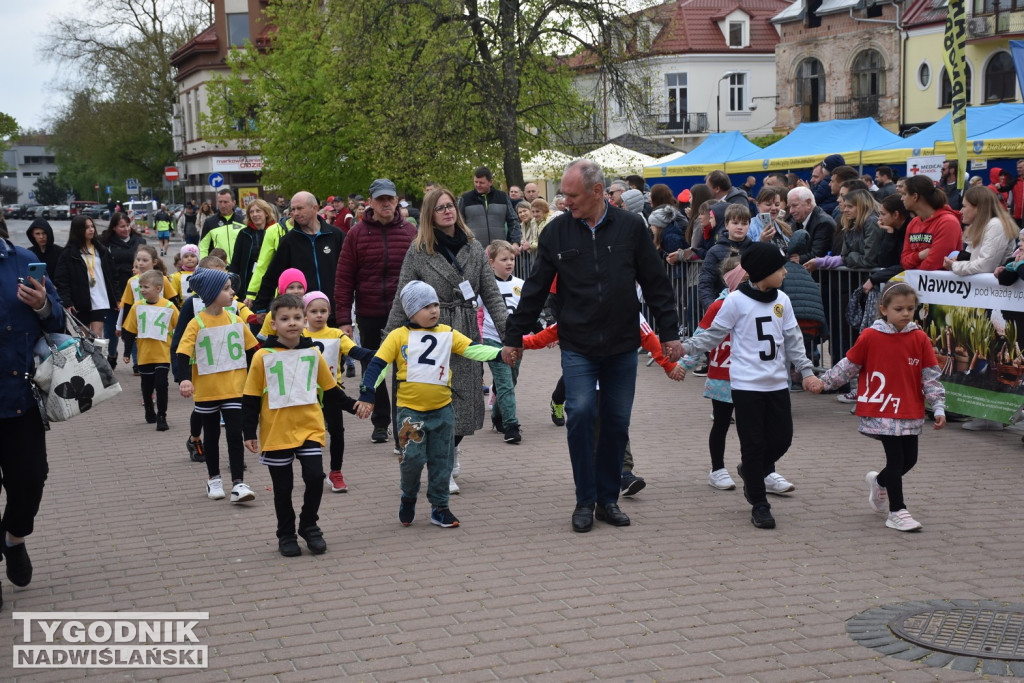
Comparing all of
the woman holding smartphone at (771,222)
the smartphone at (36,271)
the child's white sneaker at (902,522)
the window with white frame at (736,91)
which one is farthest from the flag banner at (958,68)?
the window with white frame at (736,91)

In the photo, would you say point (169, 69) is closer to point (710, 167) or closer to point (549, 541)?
point (710, 167)

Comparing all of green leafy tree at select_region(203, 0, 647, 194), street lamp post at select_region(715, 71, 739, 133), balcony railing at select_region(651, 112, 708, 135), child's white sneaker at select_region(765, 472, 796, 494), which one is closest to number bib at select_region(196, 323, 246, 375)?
child's white sneaker at select_region(765, 472, 796, 494)

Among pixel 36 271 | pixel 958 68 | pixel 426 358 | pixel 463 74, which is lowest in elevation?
pixel 426 358

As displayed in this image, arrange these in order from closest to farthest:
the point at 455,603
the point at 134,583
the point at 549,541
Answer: the point at 455,603
the point at 134,583
the point at 549,541

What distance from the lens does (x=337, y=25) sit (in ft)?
96.8

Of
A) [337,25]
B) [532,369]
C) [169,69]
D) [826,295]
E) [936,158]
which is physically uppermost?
[169,69]

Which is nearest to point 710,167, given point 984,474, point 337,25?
point 337,25

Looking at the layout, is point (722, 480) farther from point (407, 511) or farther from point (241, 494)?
point (241, 494)

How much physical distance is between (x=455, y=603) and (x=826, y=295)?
7.16 meters

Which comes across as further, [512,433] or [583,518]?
[512,433]

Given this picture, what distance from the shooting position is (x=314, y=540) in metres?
6.61

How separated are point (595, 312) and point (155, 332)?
19.2 ft

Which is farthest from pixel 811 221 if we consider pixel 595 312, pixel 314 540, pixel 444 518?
pixel 314 540

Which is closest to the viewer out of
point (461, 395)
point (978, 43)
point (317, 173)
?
point (461, 395)
